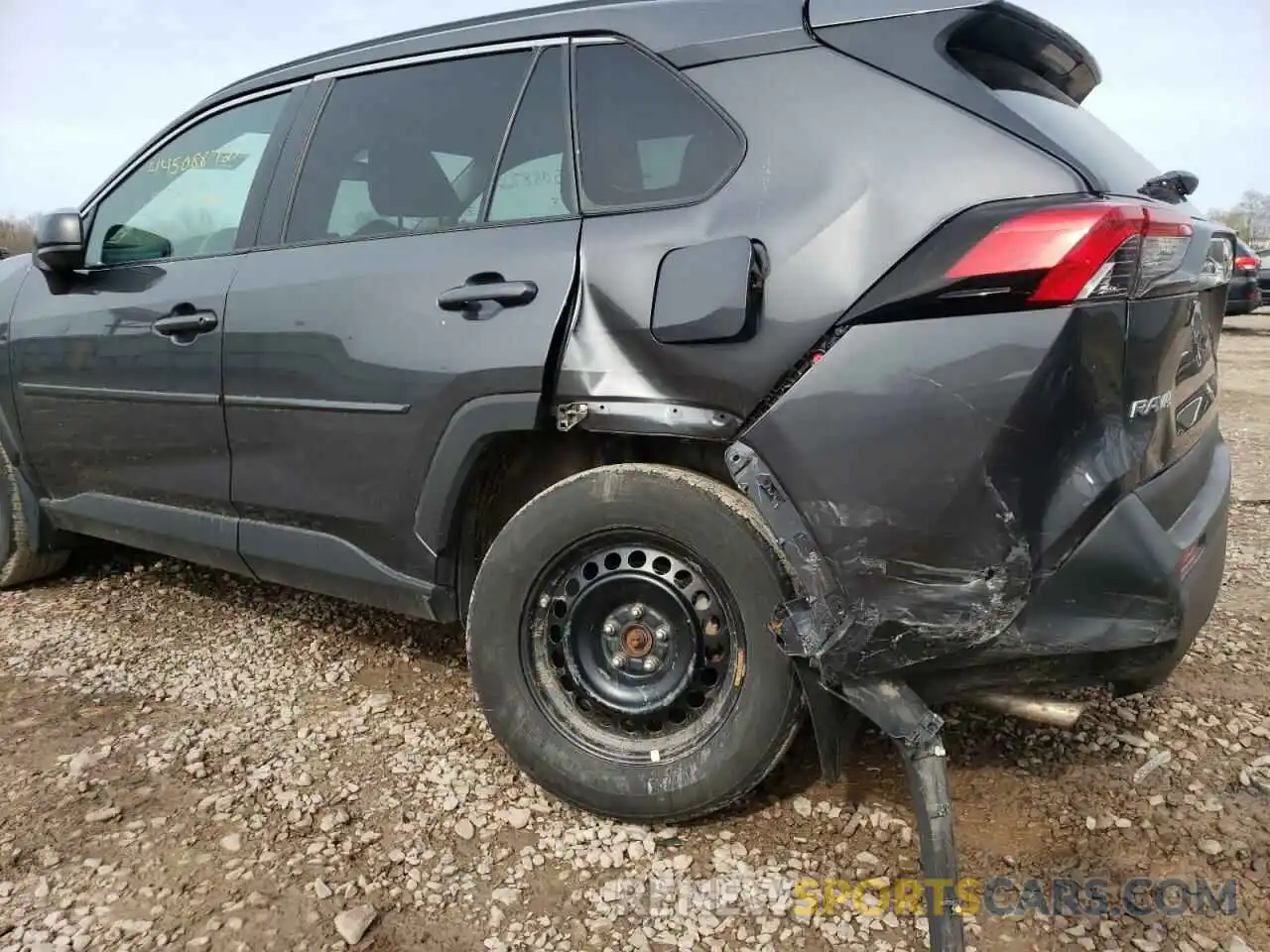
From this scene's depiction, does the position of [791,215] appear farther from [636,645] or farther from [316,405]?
[316,405]

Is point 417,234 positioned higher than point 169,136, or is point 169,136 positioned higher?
point 169,136

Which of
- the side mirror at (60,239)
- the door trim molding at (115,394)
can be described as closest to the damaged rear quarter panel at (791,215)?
the door trim molding at (115,394)

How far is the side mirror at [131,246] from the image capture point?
123 inches

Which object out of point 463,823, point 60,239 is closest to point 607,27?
point 463,823

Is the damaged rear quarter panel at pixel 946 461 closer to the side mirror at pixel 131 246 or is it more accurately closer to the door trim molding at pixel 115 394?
the door trim molding at pixel 115 394

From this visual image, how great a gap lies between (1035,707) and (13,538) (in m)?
3.79

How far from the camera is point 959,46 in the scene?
1.84 metres

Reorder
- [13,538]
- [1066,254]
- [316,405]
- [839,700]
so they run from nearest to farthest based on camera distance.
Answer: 1. [1066,254]
2. [839,700]
3. [316,405]
4. [13,538]

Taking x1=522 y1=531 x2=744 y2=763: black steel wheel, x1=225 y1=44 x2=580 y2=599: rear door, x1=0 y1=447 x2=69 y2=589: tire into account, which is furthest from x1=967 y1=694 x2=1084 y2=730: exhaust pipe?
x1=0 y1=447 x2=69 y2=589: tire

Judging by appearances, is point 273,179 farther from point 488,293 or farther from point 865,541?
point 865,541

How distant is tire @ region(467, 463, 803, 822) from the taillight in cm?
69

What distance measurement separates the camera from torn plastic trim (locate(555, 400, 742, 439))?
6.31ft

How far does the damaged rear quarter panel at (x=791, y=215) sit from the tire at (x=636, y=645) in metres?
0.23

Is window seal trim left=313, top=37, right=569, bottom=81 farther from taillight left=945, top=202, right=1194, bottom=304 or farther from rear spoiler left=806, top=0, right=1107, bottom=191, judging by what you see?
taillight left=945, top=202, right=1194, bottom=304
